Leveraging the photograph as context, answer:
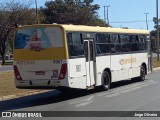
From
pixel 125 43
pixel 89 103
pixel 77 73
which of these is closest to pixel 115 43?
pixel 125 43

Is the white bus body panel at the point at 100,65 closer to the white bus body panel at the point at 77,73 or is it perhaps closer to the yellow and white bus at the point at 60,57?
the yellow and white bus at the point at 60,57

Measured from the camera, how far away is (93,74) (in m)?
18.9

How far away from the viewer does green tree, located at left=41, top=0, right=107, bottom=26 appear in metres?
80.9

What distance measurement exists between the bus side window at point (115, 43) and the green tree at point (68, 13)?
2298 inches

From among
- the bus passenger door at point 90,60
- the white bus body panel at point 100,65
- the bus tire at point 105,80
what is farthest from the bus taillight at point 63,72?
the bus tire at point 105,80

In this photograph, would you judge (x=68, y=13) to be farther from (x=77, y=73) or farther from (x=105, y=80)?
(x=77, y=73)

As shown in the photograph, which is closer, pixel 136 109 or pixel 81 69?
pixel 136 109

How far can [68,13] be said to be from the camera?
267ft

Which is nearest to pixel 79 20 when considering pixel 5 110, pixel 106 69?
pixel 106 69

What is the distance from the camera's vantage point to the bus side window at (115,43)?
21219 millimetres

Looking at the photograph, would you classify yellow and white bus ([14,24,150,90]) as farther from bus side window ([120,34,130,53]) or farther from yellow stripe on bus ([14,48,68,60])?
bus side window ([120,34,130,53])

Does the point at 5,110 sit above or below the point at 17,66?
below

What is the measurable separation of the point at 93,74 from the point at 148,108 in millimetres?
5955

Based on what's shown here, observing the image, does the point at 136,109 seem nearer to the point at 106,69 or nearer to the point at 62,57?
the point at 62,57
